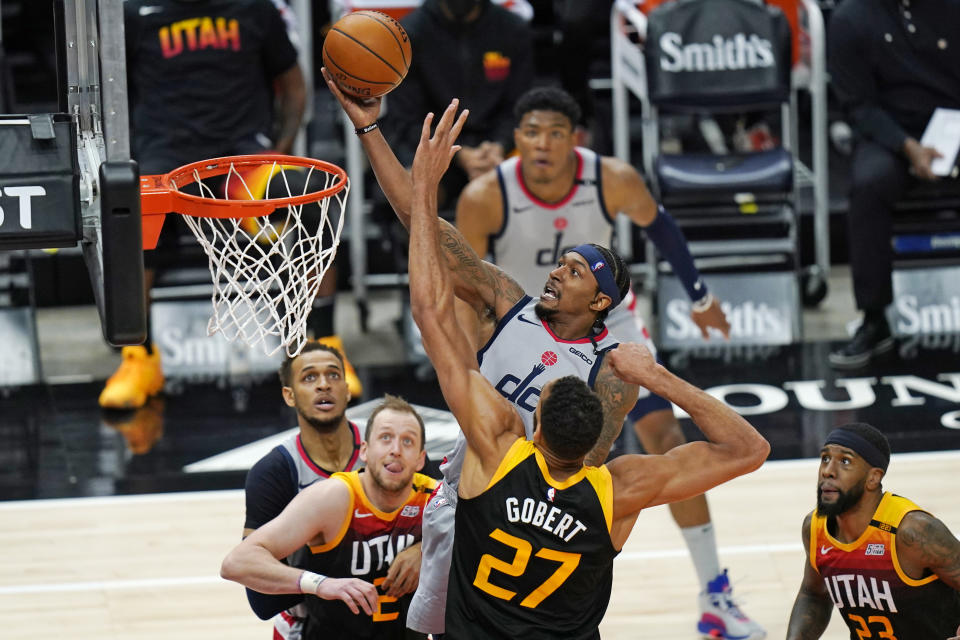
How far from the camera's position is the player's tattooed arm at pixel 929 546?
4477 mm

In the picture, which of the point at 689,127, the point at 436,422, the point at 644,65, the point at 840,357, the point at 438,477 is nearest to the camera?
the point at 438,477

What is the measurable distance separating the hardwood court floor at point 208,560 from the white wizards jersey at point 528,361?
4.69 ft

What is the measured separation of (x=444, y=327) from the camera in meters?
4.04

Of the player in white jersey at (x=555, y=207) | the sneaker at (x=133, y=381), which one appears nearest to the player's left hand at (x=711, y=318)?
the player in white jersey at (x=555, y=207)

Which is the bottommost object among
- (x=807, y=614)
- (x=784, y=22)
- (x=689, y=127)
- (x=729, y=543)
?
(x=729, y=543)

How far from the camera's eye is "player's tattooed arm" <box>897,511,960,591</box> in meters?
4.48

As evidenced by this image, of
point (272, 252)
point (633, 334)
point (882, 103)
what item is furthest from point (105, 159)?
point (882, 103)

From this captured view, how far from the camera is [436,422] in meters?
7.65

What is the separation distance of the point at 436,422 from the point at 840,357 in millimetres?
2337

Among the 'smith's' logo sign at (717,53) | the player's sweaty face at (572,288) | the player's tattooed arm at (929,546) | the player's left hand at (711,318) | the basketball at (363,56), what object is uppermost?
the basketball at (363,56)

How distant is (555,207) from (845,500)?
2234 mm

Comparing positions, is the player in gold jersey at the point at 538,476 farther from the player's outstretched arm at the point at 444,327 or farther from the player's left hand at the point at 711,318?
the player's left hand at the point at 711,318

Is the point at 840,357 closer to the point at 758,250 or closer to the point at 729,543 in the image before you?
the point at 758,250

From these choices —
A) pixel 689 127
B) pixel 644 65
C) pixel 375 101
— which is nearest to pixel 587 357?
pixel 375 101
